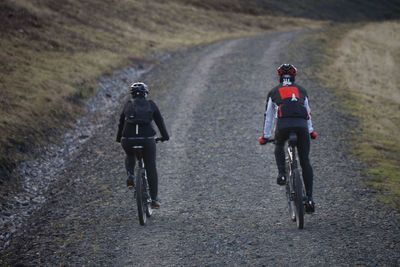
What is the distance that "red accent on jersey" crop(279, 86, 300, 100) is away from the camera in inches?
281

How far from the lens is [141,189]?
7645 mm

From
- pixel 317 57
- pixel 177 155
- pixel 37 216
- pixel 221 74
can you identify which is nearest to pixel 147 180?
pixel 37 216

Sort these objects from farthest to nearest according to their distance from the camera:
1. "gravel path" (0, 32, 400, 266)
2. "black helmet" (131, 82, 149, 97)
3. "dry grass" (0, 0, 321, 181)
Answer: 1. "dry grass" (0, 0, 321, 181)
2. "black helmet" (131, 82, 149, 97)
3. "gravel path" (0, 32, 400, 266)

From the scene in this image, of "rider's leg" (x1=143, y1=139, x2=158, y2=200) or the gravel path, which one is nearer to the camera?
the gravel path

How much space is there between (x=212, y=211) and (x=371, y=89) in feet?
50.9

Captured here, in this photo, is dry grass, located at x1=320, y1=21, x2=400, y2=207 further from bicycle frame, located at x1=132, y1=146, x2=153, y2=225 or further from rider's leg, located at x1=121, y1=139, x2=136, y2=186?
rider's leg, located at x1=121, y1=139, x2=136, y2=186

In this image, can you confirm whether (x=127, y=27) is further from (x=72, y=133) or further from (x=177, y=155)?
(x=177, y=155)

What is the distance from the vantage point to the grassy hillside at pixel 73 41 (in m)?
14.0

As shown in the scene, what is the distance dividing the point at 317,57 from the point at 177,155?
15948 mm

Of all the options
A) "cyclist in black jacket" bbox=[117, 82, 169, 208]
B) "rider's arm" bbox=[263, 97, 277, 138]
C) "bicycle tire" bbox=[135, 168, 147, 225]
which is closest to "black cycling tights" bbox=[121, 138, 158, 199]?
"cyclist in black jacket" bbox=[117, 82, 169, 208]

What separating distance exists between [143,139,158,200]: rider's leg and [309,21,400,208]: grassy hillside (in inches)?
199

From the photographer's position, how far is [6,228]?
8805 mm

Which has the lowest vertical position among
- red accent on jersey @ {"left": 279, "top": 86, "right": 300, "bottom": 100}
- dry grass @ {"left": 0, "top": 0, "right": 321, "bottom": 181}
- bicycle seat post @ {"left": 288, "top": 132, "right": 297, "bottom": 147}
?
bicycle seat post @ {"left": 288, "top": 132, "right": 297, "bottom": 147}

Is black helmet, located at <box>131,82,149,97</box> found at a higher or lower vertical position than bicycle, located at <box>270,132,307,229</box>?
higher
